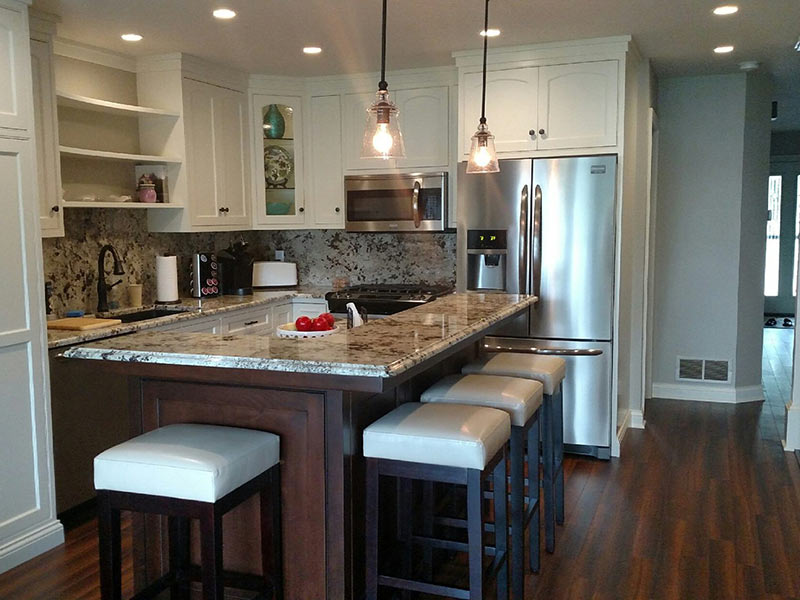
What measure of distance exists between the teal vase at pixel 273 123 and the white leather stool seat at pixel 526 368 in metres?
2.69

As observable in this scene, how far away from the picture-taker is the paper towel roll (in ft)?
14.7

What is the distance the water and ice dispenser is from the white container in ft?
5.10

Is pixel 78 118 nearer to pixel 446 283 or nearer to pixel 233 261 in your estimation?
pixel 233 261

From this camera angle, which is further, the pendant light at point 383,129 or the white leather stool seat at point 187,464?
the pendant light at point 383,129

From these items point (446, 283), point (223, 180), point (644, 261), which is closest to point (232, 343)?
point (223, 180)

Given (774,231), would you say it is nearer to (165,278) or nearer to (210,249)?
(210,249)

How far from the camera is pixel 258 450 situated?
2.13 metres

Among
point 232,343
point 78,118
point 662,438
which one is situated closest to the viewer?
point 232,343

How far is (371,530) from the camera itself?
7.36 ft

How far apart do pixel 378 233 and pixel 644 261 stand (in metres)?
1.89

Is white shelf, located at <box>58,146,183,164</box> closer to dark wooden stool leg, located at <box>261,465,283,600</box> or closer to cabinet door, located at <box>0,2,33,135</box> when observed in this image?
cabinet door, located at <box>0,2,33,135</box>

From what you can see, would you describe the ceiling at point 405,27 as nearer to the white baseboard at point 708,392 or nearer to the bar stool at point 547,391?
the bar stool at point 547,391

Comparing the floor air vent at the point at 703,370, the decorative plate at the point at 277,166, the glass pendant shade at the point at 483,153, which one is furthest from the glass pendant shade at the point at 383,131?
the floor air vent at the point at 703,370

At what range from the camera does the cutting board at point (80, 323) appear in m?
3.52
